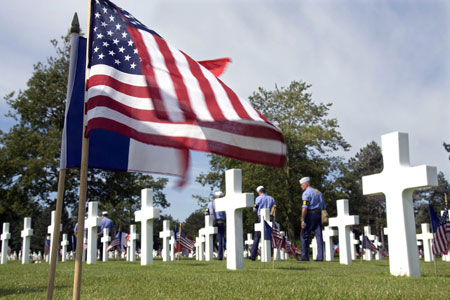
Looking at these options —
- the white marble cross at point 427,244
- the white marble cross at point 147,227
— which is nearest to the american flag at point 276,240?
the white marble cross at point 147,227

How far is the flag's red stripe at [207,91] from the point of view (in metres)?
3.42

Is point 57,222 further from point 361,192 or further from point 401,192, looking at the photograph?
point 361,192

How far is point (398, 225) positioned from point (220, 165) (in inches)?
1088

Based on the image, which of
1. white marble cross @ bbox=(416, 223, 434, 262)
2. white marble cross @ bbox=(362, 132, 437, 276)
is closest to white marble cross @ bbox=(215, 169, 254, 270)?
white marble cross @ bbox=(362, 132, 437, 276)

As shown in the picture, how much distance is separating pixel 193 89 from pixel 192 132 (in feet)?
1.39

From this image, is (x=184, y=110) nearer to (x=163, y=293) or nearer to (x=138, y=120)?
(x=138, y=120)

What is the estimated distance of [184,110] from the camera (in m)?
3.43

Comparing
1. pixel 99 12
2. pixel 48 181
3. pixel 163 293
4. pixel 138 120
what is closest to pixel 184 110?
pixel 138 120

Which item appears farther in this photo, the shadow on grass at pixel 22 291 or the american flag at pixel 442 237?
the american flag at pixel 442 237

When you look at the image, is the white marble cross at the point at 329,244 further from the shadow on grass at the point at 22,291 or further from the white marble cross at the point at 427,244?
the shadow on grass at the point at 22,291

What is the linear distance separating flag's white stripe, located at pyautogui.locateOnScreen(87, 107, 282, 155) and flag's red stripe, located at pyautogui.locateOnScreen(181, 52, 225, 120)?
0.47 ft

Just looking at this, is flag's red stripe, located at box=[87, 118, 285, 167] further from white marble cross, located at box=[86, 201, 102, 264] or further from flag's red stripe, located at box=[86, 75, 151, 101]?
white marble cross, located at box=[86, 201, 102, 264]

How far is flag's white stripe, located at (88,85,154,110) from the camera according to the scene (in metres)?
3.50

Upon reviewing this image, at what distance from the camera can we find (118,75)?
365 cm
